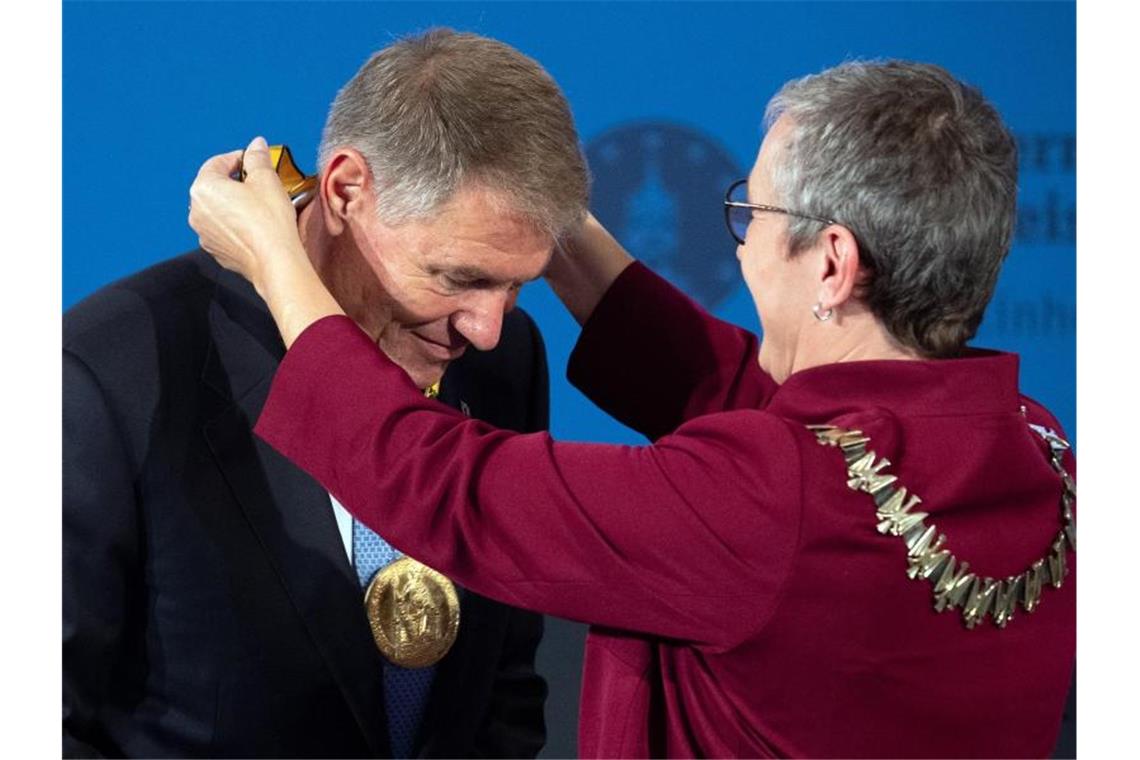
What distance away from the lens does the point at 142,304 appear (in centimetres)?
183

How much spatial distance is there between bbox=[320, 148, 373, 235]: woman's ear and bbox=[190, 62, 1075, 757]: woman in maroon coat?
15cm

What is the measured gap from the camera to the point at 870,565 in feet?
4.99

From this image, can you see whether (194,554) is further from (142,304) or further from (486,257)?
(486,257)

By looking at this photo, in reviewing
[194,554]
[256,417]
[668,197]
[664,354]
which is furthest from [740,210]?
[668,197]

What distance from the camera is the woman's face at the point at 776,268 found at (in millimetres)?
1622

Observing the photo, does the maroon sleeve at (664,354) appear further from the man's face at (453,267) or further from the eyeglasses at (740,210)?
the eyeglasses at (740,210)

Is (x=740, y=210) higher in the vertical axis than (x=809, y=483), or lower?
higher

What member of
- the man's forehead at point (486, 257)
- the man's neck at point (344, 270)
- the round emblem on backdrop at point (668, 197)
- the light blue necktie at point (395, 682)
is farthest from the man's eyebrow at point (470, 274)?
the round emblem on backdrop at point (668, 197)

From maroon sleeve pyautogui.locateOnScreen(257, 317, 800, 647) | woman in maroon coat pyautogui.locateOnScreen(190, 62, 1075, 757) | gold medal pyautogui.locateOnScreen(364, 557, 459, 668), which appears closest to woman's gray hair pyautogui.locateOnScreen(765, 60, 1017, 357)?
woman in maroon coat pyautogui.locateOnScreen(190, 62, 1075, 757)

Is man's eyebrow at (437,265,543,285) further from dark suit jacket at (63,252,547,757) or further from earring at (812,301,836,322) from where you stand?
earring at (812,301,836,322)

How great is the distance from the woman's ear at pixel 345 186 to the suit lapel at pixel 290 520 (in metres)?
0.18

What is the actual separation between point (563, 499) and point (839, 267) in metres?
0.38

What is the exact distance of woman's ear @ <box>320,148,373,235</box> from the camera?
182 cm

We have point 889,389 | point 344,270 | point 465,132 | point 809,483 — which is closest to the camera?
point 809,483
